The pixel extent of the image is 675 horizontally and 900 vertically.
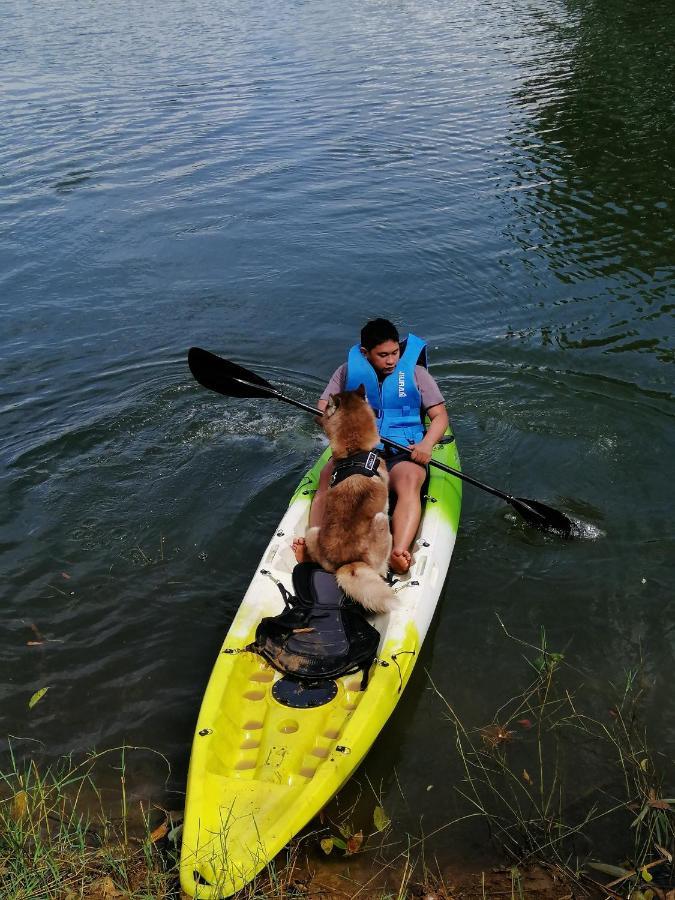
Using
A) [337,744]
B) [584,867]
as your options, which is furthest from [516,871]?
[337,744]

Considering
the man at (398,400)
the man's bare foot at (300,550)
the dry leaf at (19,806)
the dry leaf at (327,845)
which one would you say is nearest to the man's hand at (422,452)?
the man at (398,400)

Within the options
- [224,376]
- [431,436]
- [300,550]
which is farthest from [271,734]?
[224,376]

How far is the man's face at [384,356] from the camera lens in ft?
20.5

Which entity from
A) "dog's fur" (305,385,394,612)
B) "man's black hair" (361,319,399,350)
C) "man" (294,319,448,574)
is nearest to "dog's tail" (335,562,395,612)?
"dog's fur" (305,385,394,612)

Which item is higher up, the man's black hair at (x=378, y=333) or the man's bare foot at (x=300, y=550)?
the man's black hair at (x=378, y=333)

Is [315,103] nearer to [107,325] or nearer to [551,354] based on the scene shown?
[107,325]

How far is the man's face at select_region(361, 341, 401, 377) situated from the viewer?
626 cm

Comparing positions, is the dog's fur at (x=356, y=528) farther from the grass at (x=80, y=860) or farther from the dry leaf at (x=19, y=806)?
the dry leaf at (x=19, y=806)

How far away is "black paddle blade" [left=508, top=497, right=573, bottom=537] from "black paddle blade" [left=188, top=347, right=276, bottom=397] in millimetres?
2467

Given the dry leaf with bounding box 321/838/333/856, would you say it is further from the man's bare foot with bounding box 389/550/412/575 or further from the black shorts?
the black shorts

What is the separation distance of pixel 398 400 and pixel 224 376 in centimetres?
180

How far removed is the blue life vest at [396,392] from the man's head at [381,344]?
12 cm

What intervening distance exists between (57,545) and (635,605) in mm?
4812

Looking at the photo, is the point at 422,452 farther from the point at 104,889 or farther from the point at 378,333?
the point at 104,889
